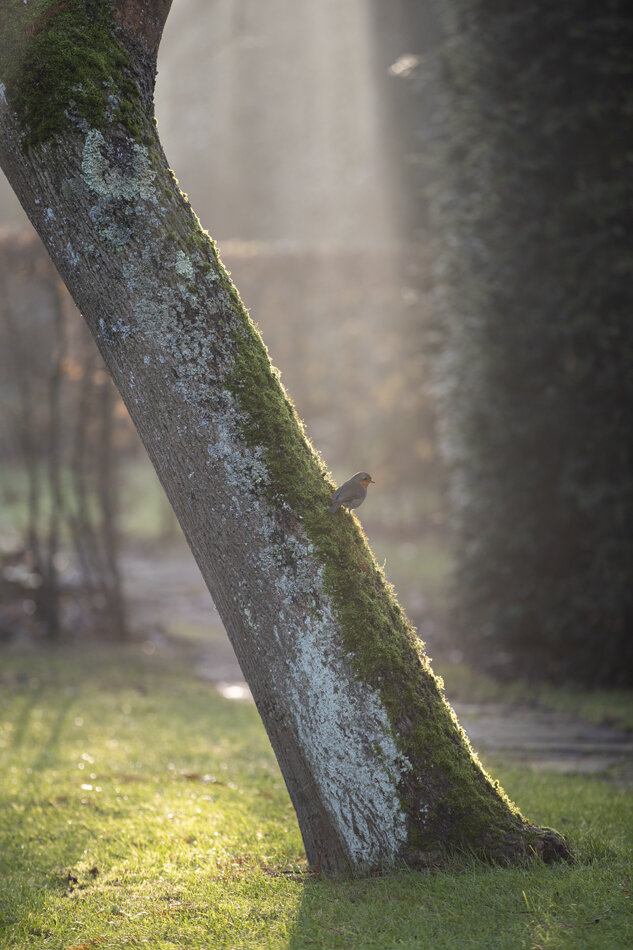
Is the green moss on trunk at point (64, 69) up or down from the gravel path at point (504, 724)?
up

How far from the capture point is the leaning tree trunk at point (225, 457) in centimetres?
305

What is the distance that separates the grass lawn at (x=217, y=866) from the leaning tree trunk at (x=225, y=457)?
9.2 inches

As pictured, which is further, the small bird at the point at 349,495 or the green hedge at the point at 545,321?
the green hedge at the point at 545,321

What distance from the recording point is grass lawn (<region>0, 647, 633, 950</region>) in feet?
9.34

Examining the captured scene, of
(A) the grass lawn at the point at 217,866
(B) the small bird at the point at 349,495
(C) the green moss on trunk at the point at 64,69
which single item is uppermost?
(C) the green moss on trunk at the point at 64,69

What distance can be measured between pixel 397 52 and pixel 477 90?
26.9 feet

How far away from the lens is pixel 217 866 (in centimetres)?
357

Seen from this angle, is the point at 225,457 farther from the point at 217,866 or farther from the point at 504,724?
the point at 504,724

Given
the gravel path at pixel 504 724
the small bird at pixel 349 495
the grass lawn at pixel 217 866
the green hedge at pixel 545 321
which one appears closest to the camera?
the grass lawn at pixel 217 866

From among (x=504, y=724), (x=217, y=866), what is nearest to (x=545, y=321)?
(x=504, y=724)

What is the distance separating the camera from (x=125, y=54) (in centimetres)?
321

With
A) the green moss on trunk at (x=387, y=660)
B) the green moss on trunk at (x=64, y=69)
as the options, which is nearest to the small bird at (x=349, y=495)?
the green moss on trunk at (x=387, y=660)

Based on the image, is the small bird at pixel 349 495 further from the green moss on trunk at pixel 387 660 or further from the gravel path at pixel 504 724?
the gravel path at pixel 504 724

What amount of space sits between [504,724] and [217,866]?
355 cm
